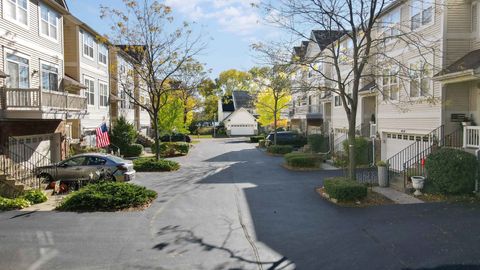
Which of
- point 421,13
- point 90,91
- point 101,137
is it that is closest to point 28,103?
point 101,137

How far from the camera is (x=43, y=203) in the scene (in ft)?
43.8

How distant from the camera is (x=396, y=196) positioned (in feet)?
45.4

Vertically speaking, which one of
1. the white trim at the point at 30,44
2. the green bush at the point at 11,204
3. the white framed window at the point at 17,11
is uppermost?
the white framed window at the point at 17,11

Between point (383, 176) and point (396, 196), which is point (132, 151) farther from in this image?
point (396, 196)

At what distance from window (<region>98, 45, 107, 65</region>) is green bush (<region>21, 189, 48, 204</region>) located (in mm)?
17062

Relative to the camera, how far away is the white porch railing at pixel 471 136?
534 inches

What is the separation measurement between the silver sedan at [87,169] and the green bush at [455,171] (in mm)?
13312

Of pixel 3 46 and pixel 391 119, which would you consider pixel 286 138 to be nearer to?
pixel 391 119

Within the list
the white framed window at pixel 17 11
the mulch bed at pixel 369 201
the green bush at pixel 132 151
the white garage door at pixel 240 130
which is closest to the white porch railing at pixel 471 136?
the mulch bed at pixel 369 201

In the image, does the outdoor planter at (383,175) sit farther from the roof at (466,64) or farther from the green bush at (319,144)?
the green bush at (319,144)

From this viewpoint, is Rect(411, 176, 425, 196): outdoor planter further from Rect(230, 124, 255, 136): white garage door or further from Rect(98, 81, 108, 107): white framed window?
Rect(230, 124, 255, 136): white garage door

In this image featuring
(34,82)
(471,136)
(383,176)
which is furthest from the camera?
(34,82)

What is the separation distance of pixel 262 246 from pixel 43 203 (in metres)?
8.91

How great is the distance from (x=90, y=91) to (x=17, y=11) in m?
10.5
